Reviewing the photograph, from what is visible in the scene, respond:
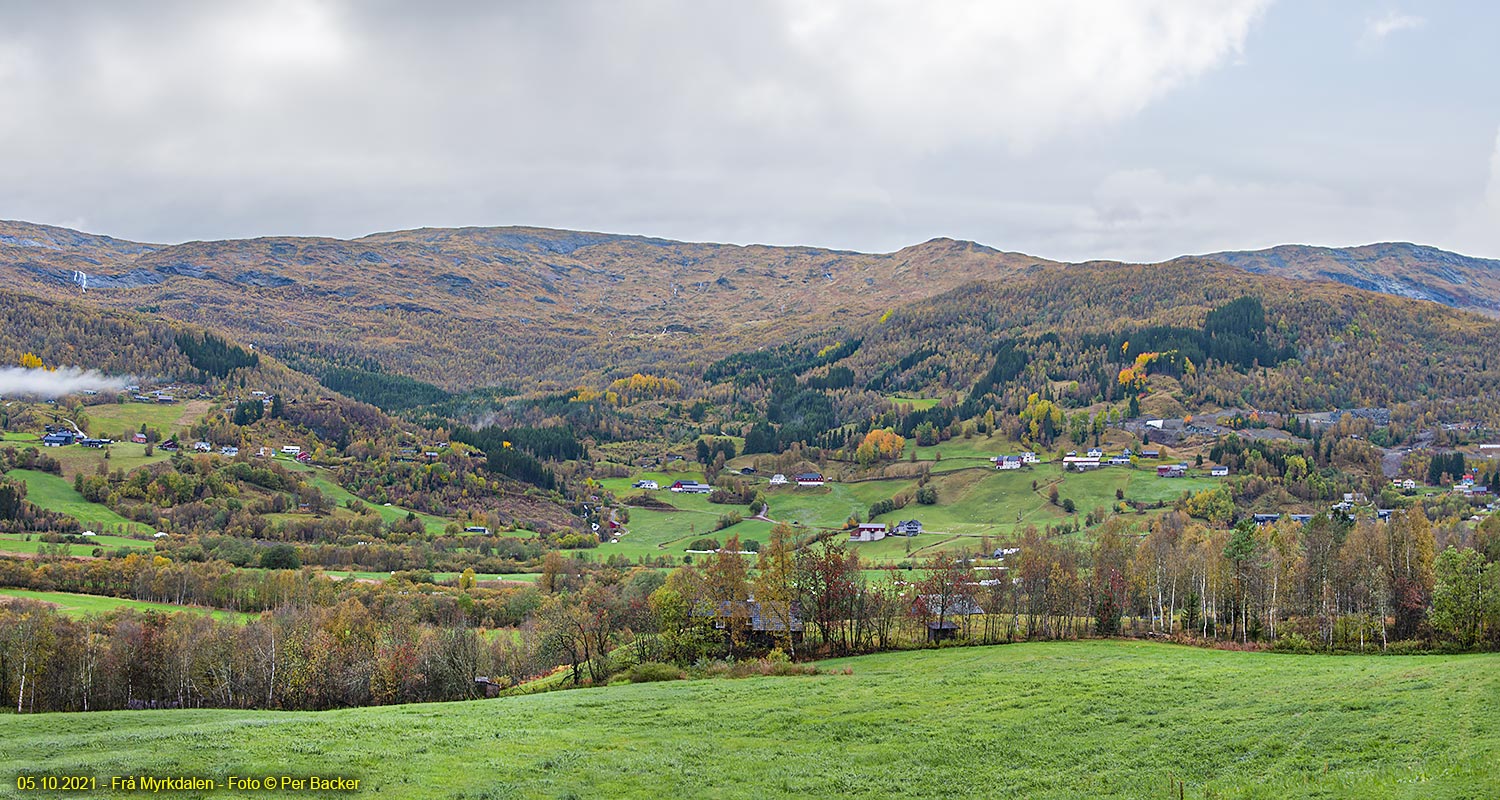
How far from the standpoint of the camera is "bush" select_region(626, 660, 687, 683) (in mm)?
61125

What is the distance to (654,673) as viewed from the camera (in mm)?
61562

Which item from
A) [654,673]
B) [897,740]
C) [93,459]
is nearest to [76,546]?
[93,459]

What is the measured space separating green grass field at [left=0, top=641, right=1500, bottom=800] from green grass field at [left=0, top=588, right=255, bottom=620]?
57289 millimetres

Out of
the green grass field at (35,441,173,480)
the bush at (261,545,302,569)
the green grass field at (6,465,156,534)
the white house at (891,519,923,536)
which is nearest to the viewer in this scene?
the bush at (261,545,302,569)

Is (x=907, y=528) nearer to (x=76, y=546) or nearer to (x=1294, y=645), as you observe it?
(x=1294, y=645)

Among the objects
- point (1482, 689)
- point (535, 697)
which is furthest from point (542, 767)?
point (1482, 689)

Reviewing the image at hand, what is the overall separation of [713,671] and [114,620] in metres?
53.0

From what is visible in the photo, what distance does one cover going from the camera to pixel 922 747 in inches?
1423

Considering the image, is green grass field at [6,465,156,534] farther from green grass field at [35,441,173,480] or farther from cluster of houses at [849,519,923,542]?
cluster of houses at [849,519,923,542]

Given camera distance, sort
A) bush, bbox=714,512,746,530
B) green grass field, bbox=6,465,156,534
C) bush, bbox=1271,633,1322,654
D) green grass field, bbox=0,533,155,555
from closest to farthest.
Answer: bush, bbox=1271,633,1322,654
green grass field, bbox=0,533,155,555
green grass field, bbox=6,465,156,534
bush, bbox=714,512,746,530

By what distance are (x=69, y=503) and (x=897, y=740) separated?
585 ft

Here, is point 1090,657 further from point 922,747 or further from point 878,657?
point 922,747

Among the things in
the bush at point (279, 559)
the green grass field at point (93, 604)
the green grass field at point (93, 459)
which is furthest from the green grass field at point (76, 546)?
the green grass field at point (93, 459)

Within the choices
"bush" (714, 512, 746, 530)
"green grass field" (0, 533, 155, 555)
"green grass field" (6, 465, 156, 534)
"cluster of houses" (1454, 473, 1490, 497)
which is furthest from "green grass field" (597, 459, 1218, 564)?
"green grass field" (6, 465, 156, 534)
